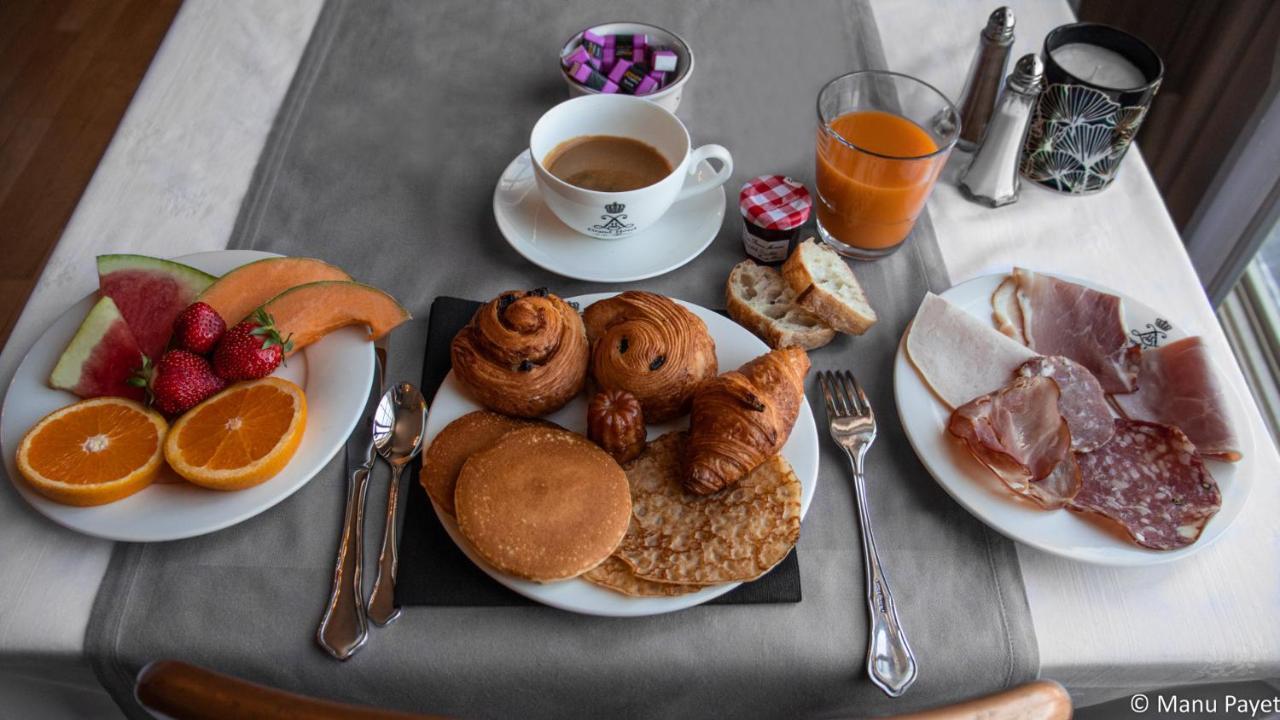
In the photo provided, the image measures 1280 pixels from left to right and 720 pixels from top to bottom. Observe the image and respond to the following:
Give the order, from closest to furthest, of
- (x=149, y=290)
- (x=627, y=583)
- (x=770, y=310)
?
(x=627, y=583) → (x=149, y=290) → (x=770, y=310)

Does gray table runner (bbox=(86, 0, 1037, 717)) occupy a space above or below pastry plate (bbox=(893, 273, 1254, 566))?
below

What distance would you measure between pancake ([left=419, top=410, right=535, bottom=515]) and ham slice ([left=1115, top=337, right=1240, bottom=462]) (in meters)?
0.79

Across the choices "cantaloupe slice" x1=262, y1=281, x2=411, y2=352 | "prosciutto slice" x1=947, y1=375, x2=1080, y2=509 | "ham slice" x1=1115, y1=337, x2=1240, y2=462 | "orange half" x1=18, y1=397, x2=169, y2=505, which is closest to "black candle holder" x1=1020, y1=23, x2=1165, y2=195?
"ham slice" x1=1115, y1=337, x2=1240, y2=462

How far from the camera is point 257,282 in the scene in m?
1.15

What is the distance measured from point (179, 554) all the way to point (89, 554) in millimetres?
97

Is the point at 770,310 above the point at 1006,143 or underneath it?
underneath

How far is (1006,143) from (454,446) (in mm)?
960

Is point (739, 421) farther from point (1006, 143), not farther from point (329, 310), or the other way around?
point (1006, 143)

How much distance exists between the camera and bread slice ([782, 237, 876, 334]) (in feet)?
3.84

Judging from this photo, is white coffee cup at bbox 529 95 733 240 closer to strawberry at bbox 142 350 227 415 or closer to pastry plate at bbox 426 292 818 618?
pastry plate at bbox 426 292 818 618

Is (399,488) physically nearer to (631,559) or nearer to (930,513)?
(631,559)

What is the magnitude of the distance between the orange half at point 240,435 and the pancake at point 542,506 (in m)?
0.21

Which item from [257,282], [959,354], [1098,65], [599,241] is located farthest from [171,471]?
[1098,65]

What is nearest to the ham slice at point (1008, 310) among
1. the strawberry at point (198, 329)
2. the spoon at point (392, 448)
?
the spoon at point (392, 448)
